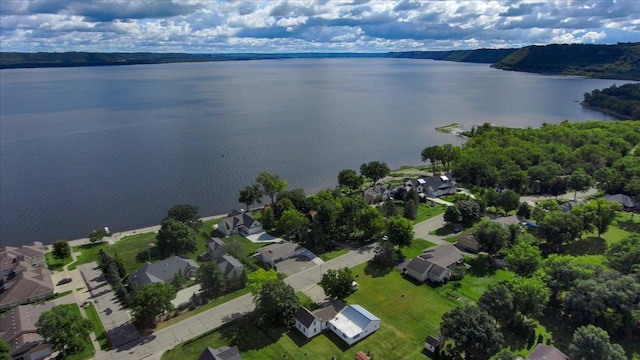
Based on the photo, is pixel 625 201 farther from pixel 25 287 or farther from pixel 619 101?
pixel 619 101

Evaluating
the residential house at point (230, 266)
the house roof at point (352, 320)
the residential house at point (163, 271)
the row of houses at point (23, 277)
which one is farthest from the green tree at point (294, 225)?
the row of houses at point (23, 277)

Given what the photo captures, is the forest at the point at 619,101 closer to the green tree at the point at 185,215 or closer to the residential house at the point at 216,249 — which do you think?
the residential house at the point at 216,249

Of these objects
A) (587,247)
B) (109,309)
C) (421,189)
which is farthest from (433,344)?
(421,189)

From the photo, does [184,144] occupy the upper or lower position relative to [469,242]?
lower

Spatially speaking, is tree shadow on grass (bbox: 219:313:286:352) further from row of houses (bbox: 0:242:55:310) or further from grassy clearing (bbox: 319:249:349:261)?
row of houses (bbox: 0:242:55:310)

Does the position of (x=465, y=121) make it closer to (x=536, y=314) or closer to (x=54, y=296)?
(x=536, y=314)

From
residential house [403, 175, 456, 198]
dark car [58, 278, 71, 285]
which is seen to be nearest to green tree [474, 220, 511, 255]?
residential house [403, 175, 456, 198]
